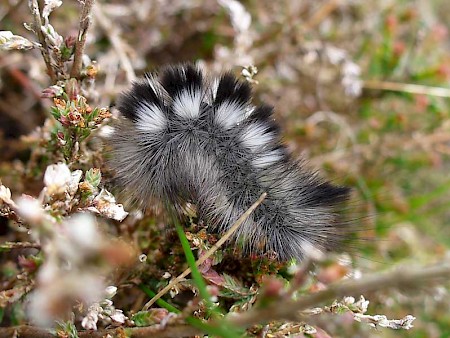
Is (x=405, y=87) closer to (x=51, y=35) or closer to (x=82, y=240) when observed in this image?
(x=51, y=35)

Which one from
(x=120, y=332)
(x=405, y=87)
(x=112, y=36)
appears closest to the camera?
(x=120, y=332)

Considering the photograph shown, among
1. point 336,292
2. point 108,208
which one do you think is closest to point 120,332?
point 108,208

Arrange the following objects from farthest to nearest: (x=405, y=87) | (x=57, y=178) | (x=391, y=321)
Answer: (x=405, y=87) < (x=391, y=321) < (x=57, y=178)

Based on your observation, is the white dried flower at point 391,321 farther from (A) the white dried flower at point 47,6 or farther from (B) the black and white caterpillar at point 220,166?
(A) the white dried flower at point 47,6

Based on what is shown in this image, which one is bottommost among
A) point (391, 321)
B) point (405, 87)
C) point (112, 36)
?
point (391, 321)

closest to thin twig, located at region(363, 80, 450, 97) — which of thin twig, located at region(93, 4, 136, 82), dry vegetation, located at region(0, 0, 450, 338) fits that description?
dry vegetation, located at region(0, 0, 450, 338)

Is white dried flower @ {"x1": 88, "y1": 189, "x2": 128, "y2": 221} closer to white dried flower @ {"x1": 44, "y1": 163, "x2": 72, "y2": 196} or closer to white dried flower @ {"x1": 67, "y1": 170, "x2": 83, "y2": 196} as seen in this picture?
white dried flower @ {"x1": 67, "y1": 170, "x2": 83, "y2": 196}

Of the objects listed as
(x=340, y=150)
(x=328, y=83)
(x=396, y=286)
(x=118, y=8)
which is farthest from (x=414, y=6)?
(x=396, y=286)
